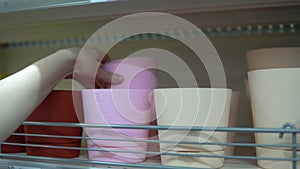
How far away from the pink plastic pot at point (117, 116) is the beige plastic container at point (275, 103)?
171 millimetres

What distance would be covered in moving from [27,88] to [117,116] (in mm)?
148

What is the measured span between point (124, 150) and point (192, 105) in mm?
134

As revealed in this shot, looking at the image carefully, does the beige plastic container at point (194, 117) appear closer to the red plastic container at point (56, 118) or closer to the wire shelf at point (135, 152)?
the wire shelf at point (135, 152)

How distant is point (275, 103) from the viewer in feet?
1.50

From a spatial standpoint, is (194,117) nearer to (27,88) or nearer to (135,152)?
(135,152)

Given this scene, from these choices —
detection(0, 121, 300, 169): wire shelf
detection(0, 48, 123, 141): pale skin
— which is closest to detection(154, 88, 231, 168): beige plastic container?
detection(0, 121, 300, 169): wire shelf

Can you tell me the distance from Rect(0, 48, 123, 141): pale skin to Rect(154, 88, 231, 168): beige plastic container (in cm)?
13

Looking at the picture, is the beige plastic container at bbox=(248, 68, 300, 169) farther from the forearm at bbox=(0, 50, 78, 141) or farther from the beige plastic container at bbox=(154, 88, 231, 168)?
the forearm at bbox=(0, 50, 78, 141)

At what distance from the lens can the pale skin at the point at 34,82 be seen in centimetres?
48

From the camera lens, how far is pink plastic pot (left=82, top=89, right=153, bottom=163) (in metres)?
0.51

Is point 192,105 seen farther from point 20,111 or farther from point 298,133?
point 20,111

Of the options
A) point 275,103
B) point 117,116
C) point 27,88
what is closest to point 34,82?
point 27,88

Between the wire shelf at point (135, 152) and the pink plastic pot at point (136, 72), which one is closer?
the wire shelf at point (135, 152)

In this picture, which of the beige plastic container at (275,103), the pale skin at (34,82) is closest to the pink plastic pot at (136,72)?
the pale skin at (34,82)
